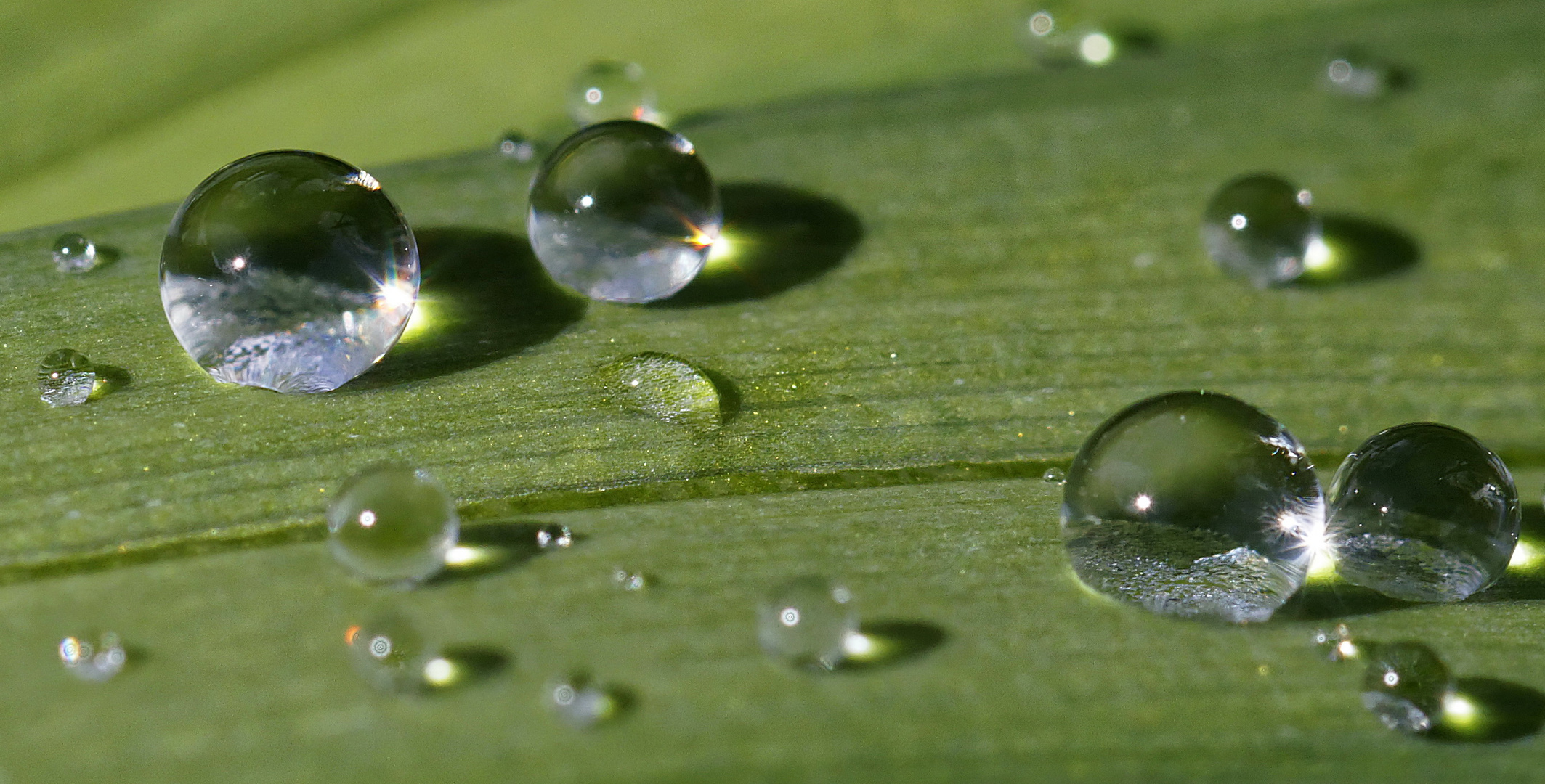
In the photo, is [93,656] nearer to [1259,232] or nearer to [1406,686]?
[1406,686]

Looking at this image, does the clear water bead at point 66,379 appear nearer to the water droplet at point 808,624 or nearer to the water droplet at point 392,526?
the water droplet at point 392,526

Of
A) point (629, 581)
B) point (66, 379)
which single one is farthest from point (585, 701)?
point (66, 379)

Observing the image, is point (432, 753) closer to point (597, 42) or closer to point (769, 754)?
point (769, 754)

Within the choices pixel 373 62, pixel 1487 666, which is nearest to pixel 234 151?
pixel 373 62

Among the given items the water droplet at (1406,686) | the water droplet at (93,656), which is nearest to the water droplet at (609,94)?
the water droplet at (93,656)

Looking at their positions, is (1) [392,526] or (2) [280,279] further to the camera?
(2) [280,279]

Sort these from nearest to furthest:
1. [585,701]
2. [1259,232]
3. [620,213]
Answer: [585,701] → [620,213] → [1259,232]
